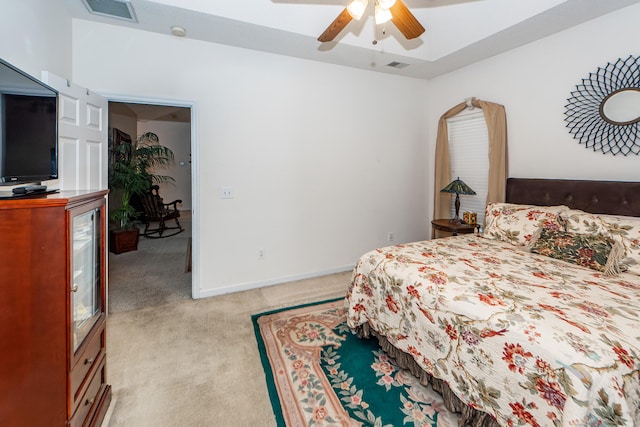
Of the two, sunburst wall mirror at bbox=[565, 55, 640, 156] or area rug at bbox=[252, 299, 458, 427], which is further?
sunburst wall mirror at bbox=[565, 55, 640, 156]

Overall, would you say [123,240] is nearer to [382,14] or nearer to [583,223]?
[382,14]

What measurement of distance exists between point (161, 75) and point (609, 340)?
11.6ft

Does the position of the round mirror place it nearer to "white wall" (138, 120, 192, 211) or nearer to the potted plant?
the potted plant

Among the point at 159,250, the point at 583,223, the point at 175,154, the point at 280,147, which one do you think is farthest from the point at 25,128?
the point at 175,154

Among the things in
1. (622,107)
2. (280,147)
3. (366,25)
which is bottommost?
(280,147)

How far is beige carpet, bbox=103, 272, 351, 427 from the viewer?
1.57m

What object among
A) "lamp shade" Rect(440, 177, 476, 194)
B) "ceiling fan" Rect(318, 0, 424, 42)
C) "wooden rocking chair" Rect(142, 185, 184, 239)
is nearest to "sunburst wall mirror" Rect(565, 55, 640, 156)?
"lamp shade" Rect(440, 177, 476, 194)

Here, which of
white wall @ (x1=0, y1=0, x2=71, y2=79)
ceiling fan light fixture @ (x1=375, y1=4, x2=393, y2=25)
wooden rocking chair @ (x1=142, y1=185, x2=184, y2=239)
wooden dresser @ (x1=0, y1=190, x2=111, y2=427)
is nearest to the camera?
wooden dresser @ (x1=0, y1=190, x2=111, y2=427)

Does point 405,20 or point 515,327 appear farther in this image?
point 405,20

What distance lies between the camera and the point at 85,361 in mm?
1341

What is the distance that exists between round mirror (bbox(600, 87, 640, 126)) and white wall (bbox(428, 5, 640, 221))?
0.90ft

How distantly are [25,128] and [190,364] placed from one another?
162 cm

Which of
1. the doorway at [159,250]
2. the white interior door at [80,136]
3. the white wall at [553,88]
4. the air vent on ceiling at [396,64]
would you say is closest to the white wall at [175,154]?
the doorway at [159,250]

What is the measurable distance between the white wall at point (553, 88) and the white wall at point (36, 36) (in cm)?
403
